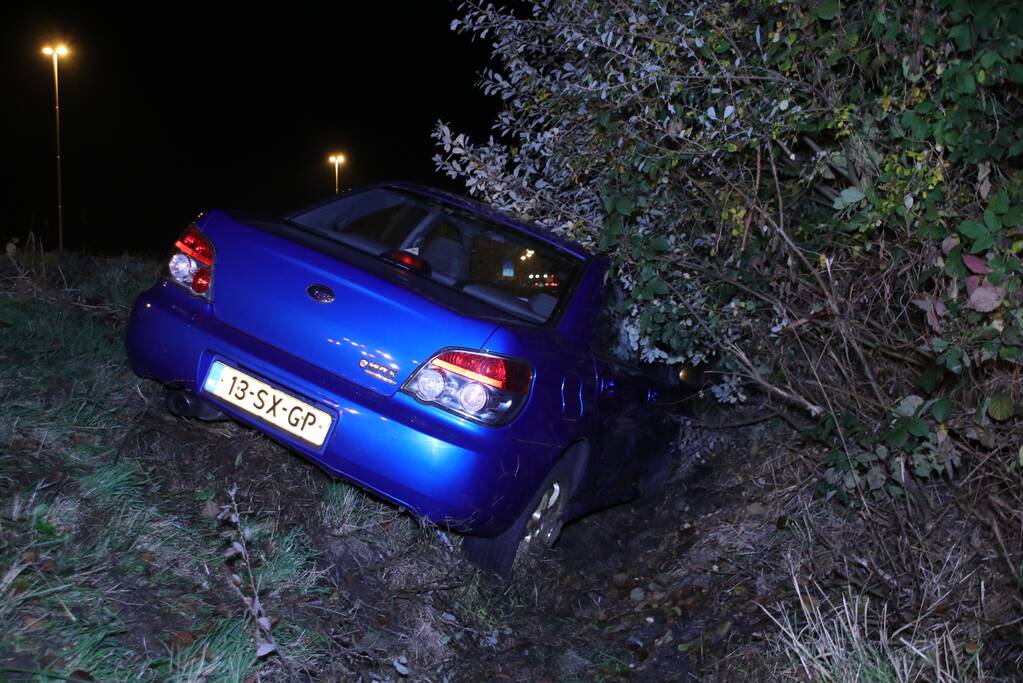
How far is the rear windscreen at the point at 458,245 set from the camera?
176 inches

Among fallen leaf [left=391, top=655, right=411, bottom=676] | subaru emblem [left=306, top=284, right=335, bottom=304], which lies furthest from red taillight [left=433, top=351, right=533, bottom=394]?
fallen leaf [left=391, top=655, right=411, bottom=676]

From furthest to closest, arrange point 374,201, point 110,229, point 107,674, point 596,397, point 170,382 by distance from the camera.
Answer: point 110,229 → point 374,201 → point 596,397 → point 170,382 → point 107,674

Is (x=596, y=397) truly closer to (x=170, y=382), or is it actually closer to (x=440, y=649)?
(x=440, y=649)

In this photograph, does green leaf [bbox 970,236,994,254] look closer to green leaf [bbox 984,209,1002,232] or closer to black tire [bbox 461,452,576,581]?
green leaf [bbox 984,209,1002,232]

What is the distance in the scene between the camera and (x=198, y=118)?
51.7 m

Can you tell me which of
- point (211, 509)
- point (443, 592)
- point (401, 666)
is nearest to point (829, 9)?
point (443, 592)

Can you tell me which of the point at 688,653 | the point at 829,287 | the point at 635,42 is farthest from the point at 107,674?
the point at 635,42

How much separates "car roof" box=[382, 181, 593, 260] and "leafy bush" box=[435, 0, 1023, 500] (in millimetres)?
139

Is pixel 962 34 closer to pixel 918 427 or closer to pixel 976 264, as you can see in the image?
pixel 976 264

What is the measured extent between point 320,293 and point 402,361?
1.40 ft

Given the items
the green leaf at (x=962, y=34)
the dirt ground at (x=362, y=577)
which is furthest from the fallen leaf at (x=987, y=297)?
the dirt ground at (x=362, y=577)

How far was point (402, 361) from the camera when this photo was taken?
3707 millimetres

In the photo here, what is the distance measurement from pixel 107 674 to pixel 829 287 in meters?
3.33

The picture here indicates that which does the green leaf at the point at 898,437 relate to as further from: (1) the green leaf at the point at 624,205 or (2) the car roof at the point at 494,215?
(2) the car roof at the point at 494,215
